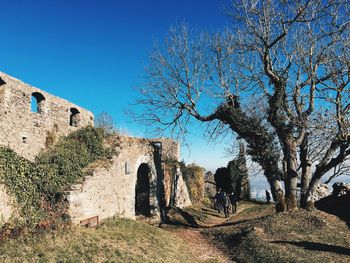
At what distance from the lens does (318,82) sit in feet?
42.2

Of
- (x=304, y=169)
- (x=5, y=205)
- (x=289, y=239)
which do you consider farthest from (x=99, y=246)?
(x=304, y=169)

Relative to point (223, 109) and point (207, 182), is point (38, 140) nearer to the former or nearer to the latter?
point (223, 109)

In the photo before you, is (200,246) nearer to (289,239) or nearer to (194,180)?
(289,239)

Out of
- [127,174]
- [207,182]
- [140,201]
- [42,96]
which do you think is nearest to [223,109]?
[127,174]

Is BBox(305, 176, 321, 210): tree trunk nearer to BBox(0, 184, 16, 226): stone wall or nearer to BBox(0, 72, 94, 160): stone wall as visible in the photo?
BBox(0, 72, 94, 160): stone wall

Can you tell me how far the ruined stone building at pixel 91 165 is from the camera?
997 cm

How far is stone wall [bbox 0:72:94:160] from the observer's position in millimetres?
9914

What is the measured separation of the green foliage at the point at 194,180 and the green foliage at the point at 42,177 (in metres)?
10.1

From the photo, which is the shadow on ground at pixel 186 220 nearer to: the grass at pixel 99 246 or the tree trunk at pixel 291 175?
the grass at pixel 99 246

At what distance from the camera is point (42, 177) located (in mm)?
10297

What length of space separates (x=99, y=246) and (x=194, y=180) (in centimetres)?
1412

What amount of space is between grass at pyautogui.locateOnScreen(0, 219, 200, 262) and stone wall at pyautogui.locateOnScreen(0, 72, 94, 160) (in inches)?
141

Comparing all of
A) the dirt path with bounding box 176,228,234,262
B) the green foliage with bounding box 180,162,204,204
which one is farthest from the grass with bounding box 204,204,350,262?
the green foliage with bounding box 180,162,204,204

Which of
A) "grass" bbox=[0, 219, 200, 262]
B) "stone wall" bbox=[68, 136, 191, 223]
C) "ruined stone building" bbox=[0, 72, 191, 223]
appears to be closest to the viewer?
"grass" bbox=[0, 219, 200, 262]
